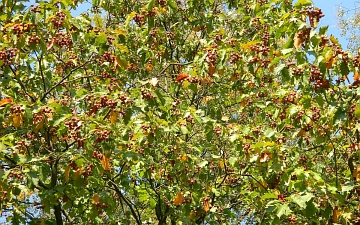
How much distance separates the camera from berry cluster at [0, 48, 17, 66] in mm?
5400

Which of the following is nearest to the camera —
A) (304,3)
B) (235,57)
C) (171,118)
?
(304,3)

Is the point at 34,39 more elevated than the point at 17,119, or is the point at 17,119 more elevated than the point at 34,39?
the point at 34,39

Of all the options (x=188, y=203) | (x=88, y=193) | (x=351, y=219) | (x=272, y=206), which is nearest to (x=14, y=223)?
(x=88, y=193)

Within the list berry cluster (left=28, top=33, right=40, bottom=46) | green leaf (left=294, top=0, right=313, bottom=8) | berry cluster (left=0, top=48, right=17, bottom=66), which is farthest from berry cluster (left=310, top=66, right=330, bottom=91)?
berry cluster (left=0, top=48, right=17, bottom=66)

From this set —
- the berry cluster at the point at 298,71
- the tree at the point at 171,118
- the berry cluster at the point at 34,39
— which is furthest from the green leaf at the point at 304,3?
the berry cluster at the point at 34,39

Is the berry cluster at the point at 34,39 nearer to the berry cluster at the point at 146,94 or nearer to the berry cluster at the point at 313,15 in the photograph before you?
the berry cluster at the point at 146,94

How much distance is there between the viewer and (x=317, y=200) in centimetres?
555

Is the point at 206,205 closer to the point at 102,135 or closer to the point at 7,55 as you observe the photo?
the point at 102,135

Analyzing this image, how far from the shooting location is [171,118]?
6.58 m

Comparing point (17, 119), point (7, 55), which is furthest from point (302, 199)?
point (7, 55)

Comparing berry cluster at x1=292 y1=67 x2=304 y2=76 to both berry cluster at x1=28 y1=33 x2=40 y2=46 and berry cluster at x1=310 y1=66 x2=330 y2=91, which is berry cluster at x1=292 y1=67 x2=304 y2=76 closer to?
berry cluster at x1=310 y1=66 x2=330 y2=91

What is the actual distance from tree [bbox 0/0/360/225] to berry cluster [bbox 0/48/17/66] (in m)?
0.02

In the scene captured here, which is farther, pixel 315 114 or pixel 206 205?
pixel 206 205

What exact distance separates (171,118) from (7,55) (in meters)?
2.50
